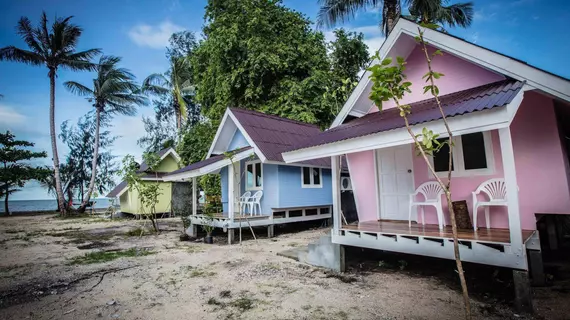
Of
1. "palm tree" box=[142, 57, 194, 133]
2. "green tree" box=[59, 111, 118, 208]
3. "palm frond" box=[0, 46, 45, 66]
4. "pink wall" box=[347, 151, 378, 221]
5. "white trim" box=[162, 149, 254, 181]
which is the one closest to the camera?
"pink wall" box=[347, 151, 378, 221]

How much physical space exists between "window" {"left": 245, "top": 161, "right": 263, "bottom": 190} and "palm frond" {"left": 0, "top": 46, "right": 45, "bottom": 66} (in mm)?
20209

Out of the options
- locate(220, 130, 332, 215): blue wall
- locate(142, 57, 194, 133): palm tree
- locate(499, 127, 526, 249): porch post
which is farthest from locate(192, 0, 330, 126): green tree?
locate(499, 127, 526, 249): porch post

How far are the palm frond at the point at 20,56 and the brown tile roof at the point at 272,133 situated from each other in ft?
63.5

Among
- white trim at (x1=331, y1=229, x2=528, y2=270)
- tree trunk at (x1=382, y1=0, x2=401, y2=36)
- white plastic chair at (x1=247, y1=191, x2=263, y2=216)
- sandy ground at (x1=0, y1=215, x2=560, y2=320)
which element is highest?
tree trunk at (x1=382, y1=0, x2=401, y2=36)

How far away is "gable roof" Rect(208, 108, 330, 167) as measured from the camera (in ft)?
33.0

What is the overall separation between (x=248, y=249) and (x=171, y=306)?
416 cm

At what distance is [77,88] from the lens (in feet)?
75.8

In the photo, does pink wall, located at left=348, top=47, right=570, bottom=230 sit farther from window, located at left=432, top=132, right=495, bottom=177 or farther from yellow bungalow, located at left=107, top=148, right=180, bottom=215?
yellow bungalow, located at left=107, top=148, right=180, bottom=215

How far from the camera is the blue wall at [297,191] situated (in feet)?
35.0

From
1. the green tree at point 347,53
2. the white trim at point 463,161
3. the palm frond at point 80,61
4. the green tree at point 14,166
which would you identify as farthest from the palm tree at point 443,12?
the green tree at point 14,166

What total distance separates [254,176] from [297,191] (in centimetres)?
194

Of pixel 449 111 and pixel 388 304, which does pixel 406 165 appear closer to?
pixel 449 111

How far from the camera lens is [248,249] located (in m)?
8.33

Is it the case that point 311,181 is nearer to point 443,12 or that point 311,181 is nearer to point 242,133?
point 242,133
